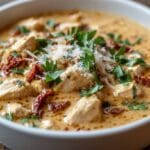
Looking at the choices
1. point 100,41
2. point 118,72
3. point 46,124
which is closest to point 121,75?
point 118,72

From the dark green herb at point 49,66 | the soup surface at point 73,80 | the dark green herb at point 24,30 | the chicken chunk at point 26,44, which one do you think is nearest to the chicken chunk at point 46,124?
the soup surface at point 73,80

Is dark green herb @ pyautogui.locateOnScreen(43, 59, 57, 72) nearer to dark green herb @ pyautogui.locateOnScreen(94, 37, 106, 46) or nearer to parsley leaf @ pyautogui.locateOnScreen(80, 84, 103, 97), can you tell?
parsley leaf @ pyautogui.locateOnScreen(80, 84, 103, 97)

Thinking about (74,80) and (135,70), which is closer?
(74,80)

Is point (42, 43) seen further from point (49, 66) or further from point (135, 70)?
point (135, 70)

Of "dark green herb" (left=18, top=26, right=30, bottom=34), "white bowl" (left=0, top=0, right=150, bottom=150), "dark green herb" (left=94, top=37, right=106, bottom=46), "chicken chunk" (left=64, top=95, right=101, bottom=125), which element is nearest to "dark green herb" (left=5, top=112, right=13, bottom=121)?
"white bowl" (left=0, top=0, right=150, bottom=150)

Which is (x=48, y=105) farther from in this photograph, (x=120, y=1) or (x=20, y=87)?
(x=120, y=1)

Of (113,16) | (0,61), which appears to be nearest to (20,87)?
(0,61)
